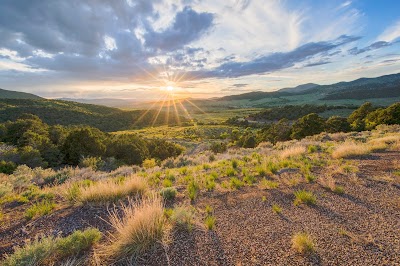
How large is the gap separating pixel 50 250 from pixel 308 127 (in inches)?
1195

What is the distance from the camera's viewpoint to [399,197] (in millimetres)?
5137

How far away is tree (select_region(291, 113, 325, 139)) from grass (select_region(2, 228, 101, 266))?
27752 mm

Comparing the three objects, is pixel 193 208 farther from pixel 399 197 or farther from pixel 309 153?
pixel 309 153

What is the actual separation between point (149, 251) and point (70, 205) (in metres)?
3.41

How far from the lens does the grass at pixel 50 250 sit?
310 centimetres

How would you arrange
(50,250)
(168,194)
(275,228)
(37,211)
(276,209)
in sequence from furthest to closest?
1. (168,194)
2. (37,211)
3. (276,209)
4. (275,228)
5. (50,250)

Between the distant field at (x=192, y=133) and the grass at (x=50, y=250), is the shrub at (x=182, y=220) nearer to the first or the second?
the grass at (x=50, y=250)

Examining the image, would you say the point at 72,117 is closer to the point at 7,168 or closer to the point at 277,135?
the point at 7,168

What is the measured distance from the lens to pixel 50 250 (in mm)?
3314

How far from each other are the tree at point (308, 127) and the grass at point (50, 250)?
2775cm

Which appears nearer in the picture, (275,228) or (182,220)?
(275,228)

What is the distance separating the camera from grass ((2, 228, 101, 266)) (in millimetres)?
3100

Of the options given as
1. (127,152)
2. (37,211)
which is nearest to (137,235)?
(37,211)

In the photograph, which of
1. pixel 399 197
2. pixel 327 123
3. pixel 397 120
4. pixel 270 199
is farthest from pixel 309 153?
pixel 397 120
